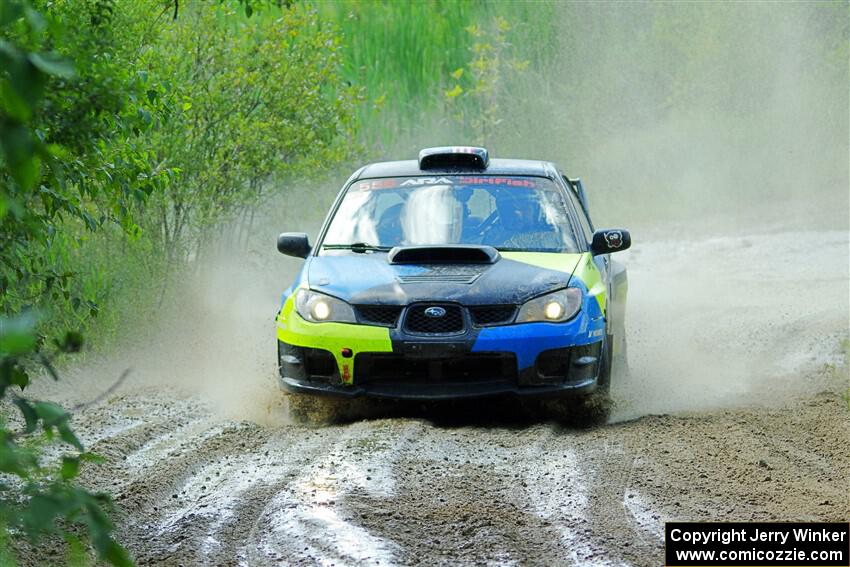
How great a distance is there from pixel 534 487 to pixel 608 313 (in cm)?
262

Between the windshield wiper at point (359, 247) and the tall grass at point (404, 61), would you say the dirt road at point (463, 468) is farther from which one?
the tall grass at point (404, 61)

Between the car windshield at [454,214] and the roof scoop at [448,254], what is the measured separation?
1.54ft

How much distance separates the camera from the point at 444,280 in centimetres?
767

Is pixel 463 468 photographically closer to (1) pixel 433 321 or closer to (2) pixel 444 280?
(1) pixel 433 321

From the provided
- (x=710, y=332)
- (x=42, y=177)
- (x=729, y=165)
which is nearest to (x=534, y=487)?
(x=42, y=177)

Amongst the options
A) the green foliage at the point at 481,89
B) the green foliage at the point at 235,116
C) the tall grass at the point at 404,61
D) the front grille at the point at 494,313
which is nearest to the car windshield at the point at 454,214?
the front grille at the point at 494,313

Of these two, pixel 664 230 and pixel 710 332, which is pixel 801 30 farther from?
pixel 710 332

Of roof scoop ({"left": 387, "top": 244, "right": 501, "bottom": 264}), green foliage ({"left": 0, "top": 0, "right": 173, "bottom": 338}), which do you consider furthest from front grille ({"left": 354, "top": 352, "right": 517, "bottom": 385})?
green foliage ({"left": 0, "top": 0, "right": 173, "bottom": 338})

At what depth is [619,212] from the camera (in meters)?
25.4

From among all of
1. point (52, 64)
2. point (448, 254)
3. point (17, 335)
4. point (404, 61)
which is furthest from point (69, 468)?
point (404, 61)

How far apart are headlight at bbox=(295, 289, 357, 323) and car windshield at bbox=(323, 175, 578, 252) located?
2.59 feet

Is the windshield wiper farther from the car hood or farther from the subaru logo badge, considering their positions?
the subaru logo badge

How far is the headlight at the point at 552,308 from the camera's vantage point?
754cm

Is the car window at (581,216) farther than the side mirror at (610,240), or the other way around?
the car window at (581,216)
